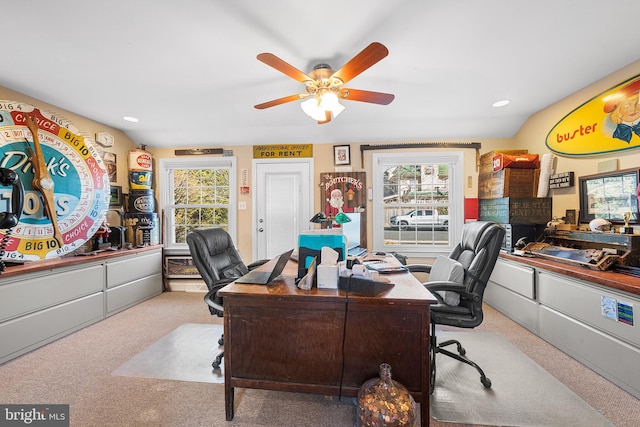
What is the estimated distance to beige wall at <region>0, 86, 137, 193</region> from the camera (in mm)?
2684

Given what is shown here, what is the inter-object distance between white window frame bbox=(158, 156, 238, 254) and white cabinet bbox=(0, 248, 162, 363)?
1.93 ft

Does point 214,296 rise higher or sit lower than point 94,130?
lower

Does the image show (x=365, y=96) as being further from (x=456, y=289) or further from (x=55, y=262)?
(x=55, y=262)

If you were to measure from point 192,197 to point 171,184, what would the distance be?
38 cm

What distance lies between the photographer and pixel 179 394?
1.81 m

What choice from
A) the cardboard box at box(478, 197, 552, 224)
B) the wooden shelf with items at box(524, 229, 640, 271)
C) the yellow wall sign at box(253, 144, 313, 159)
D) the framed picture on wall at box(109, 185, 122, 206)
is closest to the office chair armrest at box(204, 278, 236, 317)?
the yellow wall sign at box(253, 144, 313, 159)

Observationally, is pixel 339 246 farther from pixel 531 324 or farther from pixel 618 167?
pixel 618 167

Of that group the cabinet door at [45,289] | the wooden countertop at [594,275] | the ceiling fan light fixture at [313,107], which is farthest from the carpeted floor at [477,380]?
the ceiling fan light fixture at [313,107]

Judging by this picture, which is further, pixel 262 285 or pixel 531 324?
pixel 531 324

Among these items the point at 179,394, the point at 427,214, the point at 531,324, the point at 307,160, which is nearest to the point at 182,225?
the point at 307,160

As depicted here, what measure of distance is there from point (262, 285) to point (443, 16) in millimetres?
1959

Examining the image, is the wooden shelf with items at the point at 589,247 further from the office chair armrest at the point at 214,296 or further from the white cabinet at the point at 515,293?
the office chair armrest at the point at 214,296

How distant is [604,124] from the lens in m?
2.47

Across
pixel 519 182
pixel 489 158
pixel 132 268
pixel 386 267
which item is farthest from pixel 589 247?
pixel 132 268
